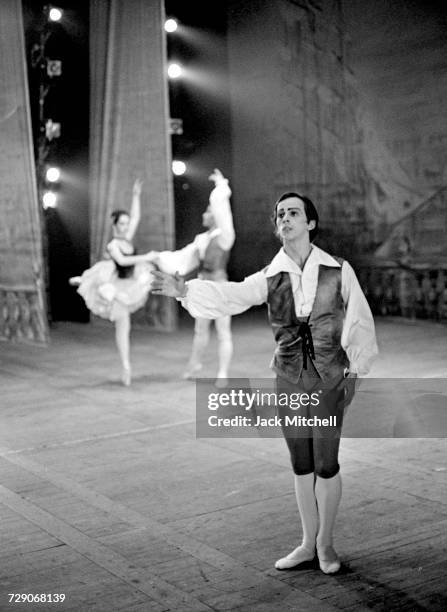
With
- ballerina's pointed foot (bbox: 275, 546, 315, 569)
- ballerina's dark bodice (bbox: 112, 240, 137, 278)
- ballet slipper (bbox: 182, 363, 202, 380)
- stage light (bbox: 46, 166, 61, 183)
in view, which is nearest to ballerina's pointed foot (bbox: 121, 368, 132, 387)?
ballet slipper (bbox: 182, 363, 202, 380)

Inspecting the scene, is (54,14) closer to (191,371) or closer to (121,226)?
(121,226)

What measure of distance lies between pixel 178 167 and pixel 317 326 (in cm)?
1273

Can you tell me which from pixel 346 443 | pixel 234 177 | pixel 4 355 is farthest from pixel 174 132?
pixel 346 443

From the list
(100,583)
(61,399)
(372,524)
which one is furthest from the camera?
(61,399)

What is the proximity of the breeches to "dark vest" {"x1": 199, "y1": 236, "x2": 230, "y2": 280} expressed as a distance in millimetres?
4651

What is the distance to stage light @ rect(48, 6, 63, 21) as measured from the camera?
1447 cm

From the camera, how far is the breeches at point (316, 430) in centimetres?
433

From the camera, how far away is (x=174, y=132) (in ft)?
53.7

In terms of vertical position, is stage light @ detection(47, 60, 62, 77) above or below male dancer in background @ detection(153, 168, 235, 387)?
above

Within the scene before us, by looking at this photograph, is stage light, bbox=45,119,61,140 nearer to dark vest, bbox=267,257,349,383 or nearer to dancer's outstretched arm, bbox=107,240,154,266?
dancer's outstretched arm, bbox=107,240,154,266

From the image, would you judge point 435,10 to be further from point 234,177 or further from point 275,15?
point 234,177

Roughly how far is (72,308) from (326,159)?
15.5 feet

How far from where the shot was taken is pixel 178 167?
16781mm

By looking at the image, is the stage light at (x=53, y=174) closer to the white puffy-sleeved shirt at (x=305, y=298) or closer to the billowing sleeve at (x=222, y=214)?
the billowing sleeve at (x=222, y=214)
